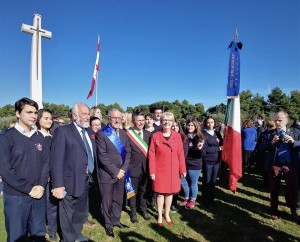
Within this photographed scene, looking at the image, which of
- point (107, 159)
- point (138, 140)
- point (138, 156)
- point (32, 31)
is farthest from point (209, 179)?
point (32, 31)

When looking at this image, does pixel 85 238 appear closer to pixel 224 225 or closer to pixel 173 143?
pixel 173 143

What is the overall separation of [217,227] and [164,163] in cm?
157

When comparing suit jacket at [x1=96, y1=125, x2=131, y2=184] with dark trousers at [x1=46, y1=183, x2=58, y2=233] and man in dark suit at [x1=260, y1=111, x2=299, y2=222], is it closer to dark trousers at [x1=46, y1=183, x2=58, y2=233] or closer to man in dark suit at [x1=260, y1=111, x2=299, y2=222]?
dark trousers at [x1=46, y1=183, x2=58, y2=233]

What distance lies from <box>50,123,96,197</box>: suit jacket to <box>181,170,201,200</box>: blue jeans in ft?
8.92

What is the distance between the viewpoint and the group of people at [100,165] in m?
2.84

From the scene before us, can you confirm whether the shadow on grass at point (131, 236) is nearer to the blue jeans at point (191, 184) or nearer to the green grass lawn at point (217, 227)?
the green grass lawn at point (217, 227)

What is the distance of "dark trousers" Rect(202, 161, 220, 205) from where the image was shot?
5602 millimetres

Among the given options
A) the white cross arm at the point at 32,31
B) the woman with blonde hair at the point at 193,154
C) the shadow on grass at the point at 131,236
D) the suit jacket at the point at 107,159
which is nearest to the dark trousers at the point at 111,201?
the suit jacket at the point at 107,159

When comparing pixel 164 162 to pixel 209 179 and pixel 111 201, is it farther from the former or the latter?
pixel 209 179

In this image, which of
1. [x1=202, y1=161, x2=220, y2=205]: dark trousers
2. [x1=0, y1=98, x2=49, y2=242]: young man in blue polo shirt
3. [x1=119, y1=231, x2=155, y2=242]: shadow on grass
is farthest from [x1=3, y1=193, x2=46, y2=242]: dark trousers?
[x1=202, y1=161, x2=220, y2=205]: dark trousers

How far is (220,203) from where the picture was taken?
5.86 m

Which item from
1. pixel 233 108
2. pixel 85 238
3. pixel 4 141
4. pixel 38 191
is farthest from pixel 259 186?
pixel 4 141

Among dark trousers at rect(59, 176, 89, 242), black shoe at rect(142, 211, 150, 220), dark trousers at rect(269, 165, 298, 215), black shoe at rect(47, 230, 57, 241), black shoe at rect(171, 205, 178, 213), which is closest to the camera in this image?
dark trousers at rect(59, 176, 89, 242)

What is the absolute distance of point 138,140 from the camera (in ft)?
15.8
